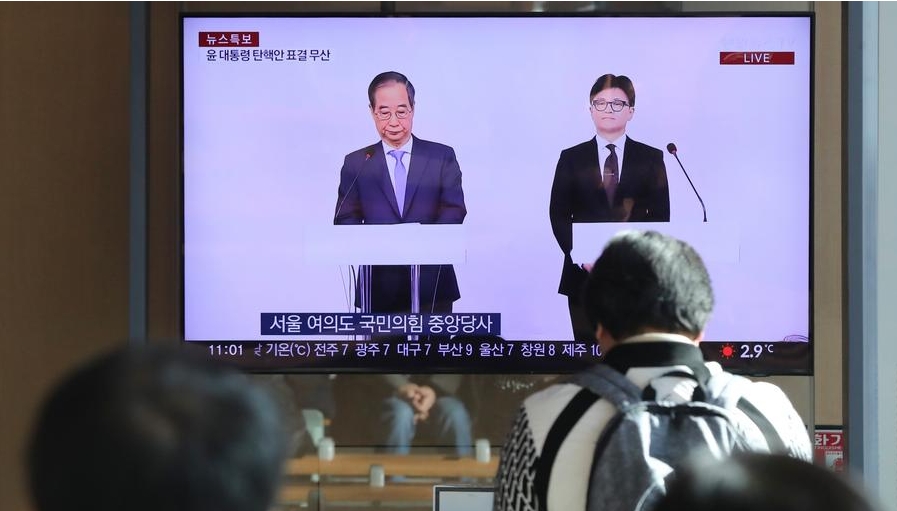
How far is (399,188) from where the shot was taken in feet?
11.8

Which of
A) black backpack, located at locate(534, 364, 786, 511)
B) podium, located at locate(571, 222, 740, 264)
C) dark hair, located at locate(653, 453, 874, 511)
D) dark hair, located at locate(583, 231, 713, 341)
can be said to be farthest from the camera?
podium, located at locate(571, 222, 740, 264)

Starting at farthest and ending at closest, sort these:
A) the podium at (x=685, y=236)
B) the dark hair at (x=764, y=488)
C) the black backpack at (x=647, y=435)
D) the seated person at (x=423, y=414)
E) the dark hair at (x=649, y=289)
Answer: the seated person at (x=423, y=414) < the podium at (x=685, y=236) < the dark hair at (x=649, y=289) < the black backpack at (x=647, y=435) < the dark hair at (x=764, y=488)

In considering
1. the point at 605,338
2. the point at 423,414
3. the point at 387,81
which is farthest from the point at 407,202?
the point at 605,338

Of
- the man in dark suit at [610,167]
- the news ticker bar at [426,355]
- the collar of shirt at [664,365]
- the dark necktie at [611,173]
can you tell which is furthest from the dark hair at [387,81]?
the collar of shirt at [664,365]

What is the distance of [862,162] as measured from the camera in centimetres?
349

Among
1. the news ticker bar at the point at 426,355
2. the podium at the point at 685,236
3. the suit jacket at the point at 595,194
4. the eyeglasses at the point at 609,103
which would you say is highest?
the eyeglasses at the point at 609,103

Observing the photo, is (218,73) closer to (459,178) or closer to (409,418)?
(459,178)

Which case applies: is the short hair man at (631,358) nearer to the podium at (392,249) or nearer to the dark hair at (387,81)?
the podium at (392,249)

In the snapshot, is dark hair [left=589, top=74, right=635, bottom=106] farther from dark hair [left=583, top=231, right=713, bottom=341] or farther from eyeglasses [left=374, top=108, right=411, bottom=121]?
dark hair [left=583, top=231, right=713, bottom=341]

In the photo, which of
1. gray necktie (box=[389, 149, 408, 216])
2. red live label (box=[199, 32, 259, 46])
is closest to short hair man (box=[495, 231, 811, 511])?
gray necktie (box=[389, 149, 408, 216])

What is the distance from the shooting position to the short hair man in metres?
1.86

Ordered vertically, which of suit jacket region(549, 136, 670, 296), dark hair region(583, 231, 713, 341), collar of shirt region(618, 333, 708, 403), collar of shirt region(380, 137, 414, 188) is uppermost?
collar of shirt region(380, 137, 414, 188)

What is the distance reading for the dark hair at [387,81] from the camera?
3602 millimetres

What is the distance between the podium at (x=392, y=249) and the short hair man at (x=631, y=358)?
1597 mm
